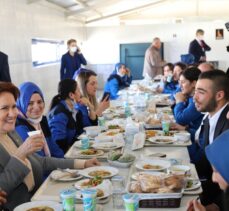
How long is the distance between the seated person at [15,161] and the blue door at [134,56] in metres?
10.6

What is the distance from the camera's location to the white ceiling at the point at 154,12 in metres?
12.1

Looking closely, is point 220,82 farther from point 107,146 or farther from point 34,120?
point 34,120

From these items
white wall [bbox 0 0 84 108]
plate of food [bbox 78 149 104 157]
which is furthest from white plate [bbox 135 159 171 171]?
white wall [bbox 0 0 84 108]

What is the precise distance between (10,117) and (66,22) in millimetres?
9178

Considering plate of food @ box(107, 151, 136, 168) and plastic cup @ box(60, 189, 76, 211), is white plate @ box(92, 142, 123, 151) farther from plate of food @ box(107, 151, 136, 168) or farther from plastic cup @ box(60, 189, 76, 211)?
plastic cup @ box(60, 189, 76, 211)

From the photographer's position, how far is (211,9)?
1292 centimetres

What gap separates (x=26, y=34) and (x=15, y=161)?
543 cm

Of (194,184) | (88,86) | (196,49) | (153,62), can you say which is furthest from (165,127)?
(196,49)

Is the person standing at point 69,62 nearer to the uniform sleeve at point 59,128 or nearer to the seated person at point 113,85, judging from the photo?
the seated person at point 113,85

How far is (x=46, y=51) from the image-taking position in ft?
30.8

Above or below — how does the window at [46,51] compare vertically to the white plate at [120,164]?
above

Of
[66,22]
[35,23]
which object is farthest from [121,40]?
[35,23]

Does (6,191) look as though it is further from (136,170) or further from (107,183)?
(136,170)

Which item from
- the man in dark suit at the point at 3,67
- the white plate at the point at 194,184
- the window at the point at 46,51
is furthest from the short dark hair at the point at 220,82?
the window at the point at 46,51
